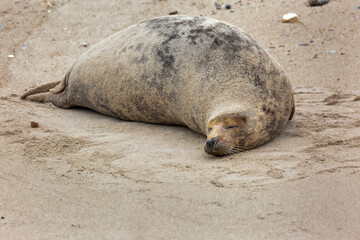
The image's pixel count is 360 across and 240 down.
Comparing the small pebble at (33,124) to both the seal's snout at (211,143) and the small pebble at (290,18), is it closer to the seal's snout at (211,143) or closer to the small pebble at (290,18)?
the seal's snout at (211,143)

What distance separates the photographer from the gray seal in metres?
4.21

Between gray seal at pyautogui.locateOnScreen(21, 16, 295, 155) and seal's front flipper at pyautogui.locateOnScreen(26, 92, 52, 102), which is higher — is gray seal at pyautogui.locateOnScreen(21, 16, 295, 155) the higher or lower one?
the higher one

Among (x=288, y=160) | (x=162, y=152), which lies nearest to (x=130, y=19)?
(x=162, y=152)

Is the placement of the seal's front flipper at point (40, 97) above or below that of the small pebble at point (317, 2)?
below

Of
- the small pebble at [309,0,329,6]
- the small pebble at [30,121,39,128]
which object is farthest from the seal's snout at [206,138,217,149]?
the small pebble at [309,0,329,6]

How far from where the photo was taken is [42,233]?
303 centimetres

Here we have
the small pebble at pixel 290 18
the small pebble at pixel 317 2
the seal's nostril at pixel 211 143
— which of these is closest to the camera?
the seal's nostril at pixel 211 143

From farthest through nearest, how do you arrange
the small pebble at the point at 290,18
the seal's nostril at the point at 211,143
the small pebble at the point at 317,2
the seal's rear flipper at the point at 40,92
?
1. the small pebble at the point at 317,2
2. the small pebble at the point at 290,18
3. the seal's rear flipper at the point at 40,92
4. the seal's nostril at the point at 211,143

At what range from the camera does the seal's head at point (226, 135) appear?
406 centimetres

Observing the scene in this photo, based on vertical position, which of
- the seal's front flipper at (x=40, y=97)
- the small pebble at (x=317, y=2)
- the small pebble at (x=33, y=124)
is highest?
the small pebble at (x=317, y=2)

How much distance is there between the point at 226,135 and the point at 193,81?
0.66 meters

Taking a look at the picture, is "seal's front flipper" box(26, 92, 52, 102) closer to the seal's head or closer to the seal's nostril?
the seal's head

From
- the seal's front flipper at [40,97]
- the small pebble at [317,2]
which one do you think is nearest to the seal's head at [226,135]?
the seal's front flipper at [40,97]

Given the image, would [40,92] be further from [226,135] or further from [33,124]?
[226,135]
